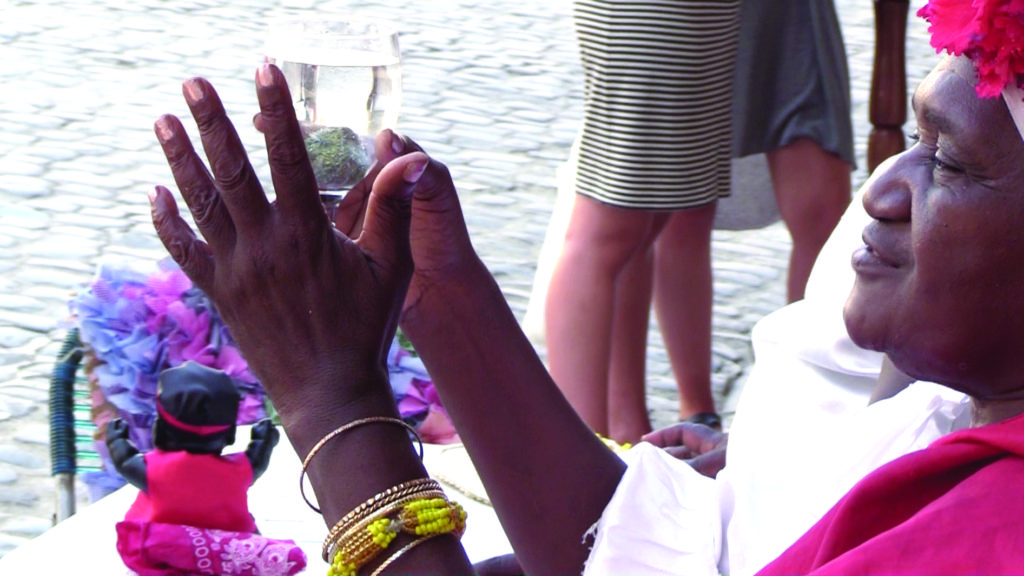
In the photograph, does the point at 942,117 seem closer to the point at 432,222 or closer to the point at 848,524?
the point at 848,524

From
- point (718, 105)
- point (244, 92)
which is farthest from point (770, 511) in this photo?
point (244, 92)

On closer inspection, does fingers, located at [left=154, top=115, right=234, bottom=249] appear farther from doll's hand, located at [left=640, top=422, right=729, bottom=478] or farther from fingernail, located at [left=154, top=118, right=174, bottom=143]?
doll's hand, located at [left=640, top=422, right=729, bottom=478]

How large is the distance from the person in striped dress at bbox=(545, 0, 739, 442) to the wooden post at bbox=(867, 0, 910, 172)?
1.07 meters

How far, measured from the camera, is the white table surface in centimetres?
197

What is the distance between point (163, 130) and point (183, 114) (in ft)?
18.5

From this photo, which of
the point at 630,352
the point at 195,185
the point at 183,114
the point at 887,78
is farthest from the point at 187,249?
the point at 183,114

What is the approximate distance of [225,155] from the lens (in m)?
1.45

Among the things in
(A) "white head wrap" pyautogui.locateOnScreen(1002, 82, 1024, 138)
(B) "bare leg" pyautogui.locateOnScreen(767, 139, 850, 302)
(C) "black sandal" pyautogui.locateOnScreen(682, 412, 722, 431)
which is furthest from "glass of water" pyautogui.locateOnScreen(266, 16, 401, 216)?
(B) "bare leg" pyautogui.locateOnScreen(767, 139, 850, 302)

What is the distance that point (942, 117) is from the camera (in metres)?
1.51

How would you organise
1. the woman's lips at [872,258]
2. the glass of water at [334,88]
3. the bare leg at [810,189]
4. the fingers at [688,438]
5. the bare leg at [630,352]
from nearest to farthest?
1. the woman's lips at [872,258]
2. the glass of water at [334,88]
3. the fingers at [688,438]
4. the bare leg at [630,352]
5. the bare leg at [810,189]

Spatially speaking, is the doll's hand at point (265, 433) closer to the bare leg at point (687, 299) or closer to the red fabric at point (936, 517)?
the red fabric at point (936, 517)

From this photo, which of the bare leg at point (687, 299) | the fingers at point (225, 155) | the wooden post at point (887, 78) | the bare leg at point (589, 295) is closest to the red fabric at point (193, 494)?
the fingers at point (225, 155)

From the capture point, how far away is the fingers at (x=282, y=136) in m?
1.45

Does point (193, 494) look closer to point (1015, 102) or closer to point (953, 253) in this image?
point (953, 253)
